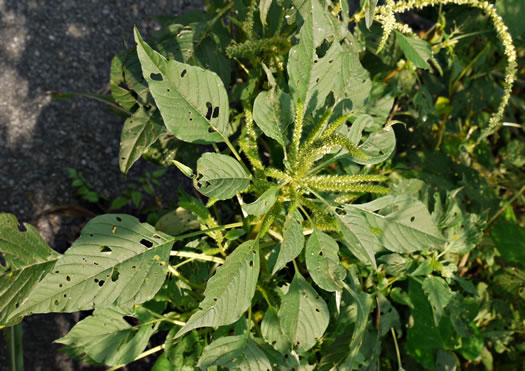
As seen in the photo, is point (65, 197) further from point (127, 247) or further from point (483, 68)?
point (483, 68)

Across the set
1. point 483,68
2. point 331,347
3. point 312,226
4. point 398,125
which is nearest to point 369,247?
point 312,226

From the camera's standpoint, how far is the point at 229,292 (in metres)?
0.90

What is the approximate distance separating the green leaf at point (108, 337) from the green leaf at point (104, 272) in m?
0.31

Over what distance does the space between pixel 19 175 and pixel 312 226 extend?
1.37 m

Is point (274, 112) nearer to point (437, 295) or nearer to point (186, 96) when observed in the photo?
point (186, 96)

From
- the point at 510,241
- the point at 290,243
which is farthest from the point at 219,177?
the point at 510,241

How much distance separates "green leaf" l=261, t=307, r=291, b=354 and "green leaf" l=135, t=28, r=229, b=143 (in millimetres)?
517

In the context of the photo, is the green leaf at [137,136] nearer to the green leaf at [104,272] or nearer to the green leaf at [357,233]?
the green leaf at [104,272]

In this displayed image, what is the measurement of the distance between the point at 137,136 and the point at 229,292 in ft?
1.60

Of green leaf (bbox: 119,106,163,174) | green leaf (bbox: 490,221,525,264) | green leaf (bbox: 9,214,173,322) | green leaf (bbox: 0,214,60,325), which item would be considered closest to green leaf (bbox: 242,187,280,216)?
green leaf (bbox: 9,214,173,322)

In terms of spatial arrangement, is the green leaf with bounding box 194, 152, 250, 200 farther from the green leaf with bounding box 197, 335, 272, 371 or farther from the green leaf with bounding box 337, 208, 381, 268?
the green leaf with bounding box 197, 335, 272, 371

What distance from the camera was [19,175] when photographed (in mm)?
1771

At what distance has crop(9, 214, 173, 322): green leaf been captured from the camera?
85 cm

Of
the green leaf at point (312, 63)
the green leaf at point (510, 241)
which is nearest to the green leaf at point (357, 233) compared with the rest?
the green leaf at point (312, 63)
